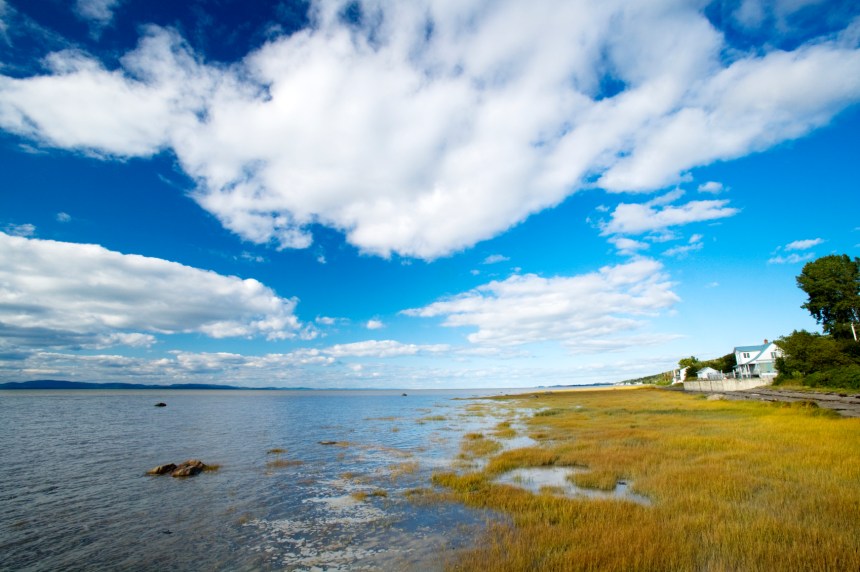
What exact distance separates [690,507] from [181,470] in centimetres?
2795

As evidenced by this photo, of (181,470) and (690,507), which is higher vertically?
(690,507)

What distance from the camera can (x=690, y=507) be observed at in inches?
590

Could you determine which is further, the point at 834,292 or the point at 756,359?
the point at 756,359

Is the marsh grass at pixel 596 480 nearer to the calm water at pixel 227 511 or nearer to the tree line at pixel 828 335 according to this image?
the calm water at pixel 227 511

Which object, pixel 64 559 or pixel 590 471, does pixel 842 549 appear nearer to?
pixel 590 471

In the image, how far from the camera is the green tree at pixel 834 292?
84062mm

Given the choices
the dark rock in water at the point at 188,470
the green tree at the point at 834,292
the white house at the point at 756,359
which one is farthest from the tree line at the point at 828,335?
the dark rock in water at the point at 188,470

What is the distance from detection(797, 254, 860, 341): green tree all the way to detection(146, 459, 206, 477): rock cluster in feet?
372

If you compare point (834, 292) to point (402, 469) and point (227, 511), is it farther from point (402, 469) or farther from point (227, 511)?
point (227, 511)

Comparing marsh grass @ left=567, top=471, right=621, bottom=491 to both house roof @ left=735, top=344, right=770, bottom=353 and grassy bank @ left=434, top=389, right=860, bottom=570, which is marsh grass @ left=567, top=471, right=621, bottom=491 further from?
house roof @ left=735, top=344, right=770, bottom=353

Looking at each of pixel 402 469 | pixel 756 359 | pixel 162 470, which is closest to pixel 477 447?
pixel 402 469

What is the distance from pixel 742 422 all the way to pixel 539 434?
60.3 ft

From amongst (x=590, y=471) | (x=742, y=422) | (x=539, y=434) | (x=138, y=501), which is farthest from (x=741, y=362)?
(x=138, y=501)

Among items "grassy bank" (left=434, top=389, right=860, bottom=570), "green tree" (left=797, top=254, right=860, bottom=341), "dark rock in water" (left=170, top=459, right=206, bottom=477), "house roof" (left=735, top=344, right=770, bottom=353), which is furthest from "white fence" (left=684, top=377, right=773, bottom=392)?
"dark rock in water" (left=170, top=459, right=206, bottom=477)
